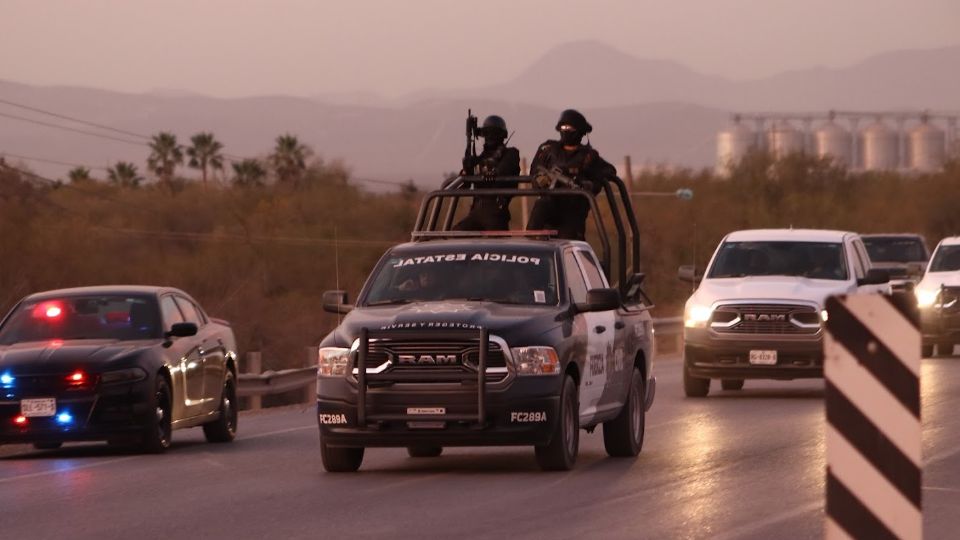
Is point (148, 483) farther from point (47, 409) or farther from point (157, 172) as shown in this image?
point (157, 172)

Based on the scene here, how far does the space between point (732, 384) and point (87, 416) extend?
37.7ft

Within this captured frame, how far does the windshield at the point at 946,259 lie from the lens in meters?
34.3

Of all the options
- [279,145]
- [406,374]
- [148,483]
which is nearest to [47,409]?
[148,483]

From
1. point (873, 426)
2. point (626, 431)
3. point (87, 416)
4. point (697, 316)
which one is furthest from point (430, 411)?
point (697, 316)

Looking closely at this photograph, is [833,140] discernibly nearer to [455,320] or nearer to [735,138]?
[735,138]

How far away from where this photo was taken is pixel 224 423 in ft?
66.7

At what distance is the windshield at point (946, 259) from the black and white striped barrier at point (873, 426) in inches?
1098

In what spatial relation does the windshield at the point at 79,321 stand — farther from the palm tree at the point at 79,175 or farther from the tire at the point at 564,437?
the palm tree at the point at 79,175

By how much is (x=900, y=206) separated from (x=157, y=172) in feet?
137

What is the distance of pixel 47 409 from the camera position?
1791cm

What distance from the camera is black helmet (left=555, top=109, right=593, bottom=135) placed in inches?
757

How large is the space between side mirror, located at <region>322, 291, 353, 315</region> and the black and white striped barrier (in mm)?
9906

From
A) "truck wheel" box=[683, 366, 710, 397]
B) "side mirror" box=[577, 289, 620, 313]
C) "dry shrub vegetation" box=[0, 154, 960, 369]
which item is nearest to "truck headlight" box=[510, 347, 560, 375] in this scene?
"side mirror" box=[577, 289, 620, 313]

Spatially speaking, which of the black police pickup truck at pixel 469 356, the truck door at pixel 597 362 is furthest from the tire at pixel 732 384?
the black police pickup truck at pixel 469 356
